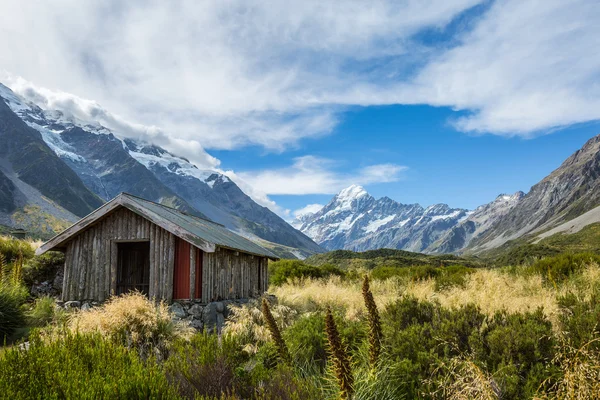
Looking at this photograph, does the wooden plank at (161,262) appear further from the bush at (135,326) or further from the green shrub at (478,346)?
the green shrub at (478,346)

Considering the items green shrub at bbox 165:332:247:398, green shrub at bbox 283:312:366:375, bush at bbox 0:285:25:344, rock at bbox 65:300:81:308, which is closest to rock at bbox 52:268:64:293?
rock at bbox 65:300:81:308

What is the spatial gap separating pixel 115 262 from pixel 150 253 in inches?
50.9

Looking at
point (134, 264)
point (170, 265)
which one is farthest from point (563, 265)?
point (134, 264)

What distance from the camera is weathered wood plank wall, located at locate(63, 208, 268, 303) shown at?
12.5m

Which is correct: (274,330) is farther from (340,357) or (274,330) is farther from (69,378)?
(69,378)

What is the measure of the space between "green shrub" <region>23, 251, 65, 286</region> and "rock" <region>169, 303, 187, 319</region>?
7.36 meters

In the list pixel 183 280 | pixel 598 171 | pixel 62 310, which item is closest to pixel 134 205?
pixel 183 280

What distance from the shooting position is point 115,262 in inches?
514

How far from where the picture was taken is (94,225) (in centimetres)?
1345

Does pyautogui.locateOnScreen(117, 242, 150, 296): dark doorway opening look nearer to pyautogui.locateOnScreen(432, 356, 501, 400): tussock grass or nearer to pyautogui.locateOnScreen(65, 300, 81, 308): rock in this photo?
pyautogui.locateOnScreen(65, 300, 81, 308): rock

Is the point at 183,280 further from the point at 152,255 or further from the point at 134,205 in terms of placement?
the point at 134,205

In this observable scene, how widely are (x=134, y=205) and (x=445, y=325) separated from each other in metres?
9.57

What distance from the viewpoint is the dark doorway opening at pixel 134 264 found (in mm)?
15953

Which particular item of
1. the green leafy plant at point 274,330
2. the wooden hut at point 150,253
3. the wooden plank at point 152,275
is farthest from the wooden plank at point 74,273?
the green leafy plant at point 274,330
